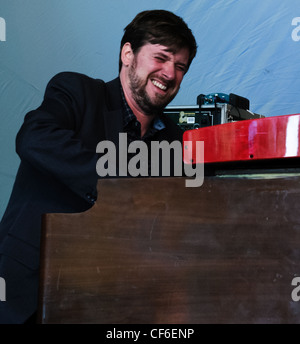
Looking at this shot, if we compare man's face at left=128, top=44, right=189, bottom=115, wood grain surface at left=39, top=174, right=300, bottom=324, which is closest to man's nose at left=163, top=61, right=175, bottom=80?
man's face at left=128, top=44, right=189, bottom=115

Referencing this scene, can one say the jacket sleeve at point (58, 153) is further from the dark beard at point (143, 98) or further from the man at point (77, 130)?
the dark beard at point (143, 98)

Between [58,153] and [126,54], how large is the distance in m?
0.59

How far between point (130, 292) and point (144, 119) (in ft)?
2.44

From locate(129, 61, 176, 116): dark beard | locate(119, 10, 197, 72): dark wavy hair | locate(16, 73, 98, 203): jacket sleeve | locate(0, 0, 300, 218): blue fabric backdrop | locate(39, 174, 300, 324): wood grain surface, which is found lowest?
locate(39, 174, 300, 324): wood grain surface

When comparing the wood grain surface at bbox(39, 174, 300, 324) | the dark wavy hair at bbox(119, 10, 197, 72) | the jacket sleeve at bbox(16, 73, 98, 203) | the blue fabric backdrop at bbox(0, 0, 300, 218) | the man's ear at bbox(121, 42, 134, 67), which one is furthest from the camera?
the blue fabric backdrop at bbox(0, 0, 300, 218)

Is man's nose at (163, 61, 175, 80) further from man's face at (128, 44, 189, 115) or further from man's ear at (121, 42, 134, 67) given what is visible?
man's ear at (121, 42, 134, 67)

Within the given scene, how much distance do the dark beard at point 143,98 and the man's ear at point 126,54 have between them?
4 centimetres

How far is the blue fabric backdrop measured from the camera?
2.10m

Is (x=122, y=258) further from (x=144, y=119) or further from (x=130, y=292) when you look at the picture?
(x=144, y=119)

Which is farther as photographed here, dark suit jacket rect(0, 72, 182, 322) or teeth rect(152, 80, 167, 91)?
teeth rect(152, 80, 167, 91)

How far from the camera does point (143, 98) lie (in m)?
1.22

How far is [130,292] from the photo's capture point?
0.57 m

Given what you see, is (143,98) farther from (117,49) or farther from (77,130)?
(117,49)

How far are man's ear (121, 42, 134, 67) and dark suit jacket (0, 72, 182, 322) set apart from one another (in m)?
0.08
